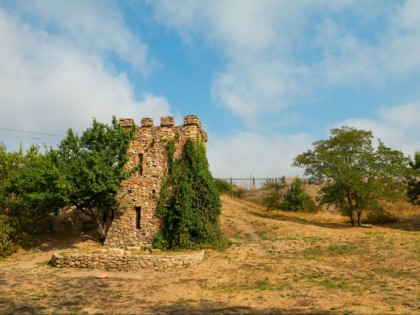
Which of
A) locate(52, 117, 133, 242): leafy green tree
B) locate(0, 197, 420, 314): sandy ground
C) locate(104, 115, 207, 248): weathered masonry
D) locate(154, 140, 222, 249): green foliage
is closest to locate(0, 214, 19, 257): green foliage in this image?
locate(0, 197, 420, 314): sandy ground

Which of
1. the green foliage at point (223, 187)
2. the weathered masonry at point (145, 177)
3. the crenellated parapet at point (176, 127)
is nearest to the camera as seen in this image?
the weathered masonry at point (145, 177)

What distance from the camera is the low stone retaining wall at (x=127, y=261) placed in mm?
16750

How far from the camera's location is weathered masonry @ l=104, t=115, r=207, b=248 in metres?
20.8

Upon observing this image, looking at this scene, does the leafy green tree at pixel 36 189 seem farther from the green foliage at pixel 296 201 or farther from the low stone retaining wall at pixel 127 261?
the green foliage at pixel 296 201

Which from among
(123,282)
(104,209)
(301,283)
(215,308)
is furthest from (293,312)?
(104,209)

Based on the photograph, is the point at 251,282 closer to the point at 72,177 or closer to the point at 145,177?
the point at 145,177

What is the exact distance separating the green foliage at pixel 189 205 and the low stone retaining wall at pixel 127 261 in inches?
103

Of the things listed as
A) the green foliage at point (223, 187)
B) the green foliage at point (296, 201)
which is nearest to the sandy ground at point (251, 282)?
the green foliage at point (296, 201)

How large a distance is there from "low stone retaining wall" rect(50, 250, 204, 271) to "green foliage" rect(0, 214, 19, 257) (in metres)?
5.40

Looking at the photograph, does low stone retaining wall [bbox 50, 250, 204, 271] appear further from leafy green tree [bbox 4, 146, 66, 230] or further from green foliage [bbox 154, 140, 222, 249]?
leafy green tree [bbox 4, 146, 66, 230]

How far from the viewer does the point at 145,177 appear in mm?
21641

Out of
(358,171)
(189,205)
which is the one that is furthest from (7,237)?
(358,171)

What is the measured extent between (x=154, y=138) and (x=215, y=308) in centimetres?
1361

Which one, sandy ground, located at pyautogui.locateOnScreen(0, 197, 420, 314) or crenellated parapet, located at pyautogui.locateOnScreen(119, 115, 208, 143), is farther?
Answer: crenellated parapet, located at pyautogui.locateOnScreen(119, 115, 208, 143)
